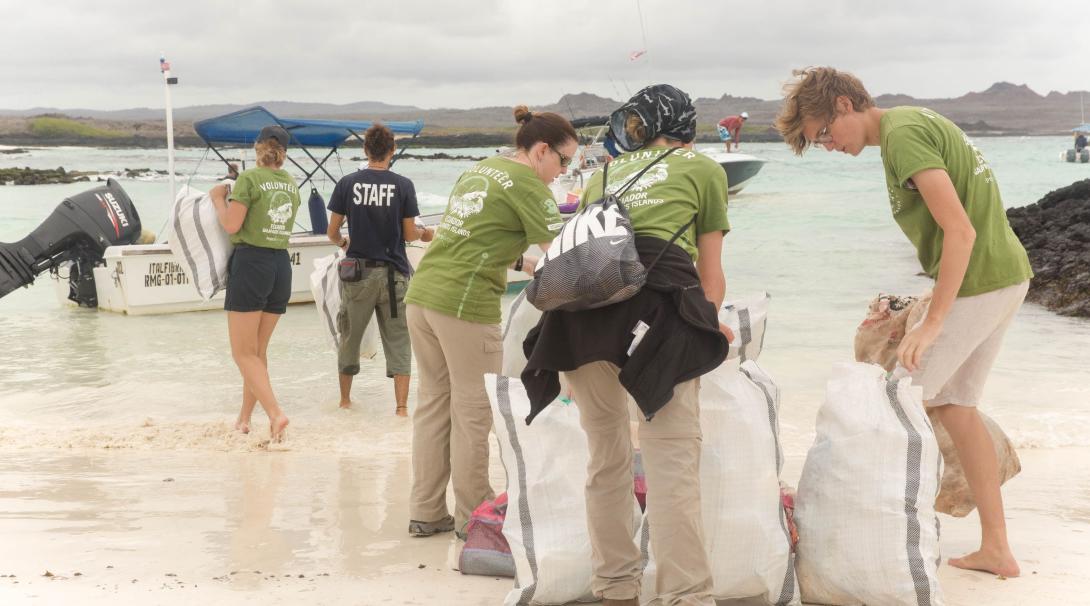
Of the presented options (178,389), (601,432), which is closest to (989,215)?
(601,432)

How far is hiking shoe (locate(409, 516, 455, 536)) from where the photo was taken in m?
3.91

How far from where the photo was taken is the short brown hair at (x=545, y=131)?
3637 millimetres

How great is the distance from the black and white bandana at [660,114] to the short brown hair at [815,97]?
1.12ft

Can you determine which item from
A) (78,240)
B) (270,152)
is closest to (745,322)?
(270,152)

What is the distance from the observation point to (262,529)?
4000mm

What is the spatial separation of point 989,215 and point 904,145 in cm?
35

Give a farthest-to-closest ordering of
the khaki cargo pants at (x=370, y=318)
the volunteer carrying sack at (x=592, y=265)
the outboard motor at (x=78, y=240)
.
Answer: the outboard motor at (x=78, y=240), the khaki cargo pants at (x=370, y=318), the volunteer carrying sack at (x=592, y=265)

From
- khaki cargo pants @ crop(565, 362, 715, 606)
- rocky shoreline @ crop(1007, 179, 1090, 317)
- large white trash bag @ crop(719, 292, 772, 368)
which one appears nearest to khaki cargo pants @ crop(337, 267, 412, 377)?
large white trash bag @ crop(719, 292, 772, 368)

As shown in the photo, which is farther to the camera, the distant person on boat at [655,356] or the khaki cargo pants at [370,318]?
the khaki cargo pants at [370,318]

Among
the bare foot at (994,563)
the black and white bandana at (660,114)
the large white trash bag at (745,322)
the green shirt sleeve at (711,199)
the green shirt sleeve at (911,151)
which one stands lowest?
the bare foot at (994,563)

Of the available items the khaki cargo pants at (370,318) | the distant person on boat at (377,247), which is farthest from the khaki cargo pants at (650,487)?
the khaki cargo pants at (370,318)

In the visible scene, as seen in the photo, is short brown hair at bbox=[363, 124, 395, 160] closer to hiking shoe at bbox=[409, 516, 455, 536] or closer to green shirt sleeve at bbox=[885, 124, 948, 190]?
hiking shoe at bbox=[409, 516, 455, 536]

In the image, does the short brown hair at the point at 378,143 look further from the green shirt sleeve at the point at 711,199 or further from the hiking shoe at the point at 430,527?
the green shirt sleeve at the point at 711,199

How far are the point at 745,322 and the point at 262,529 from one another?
75.3 inches
